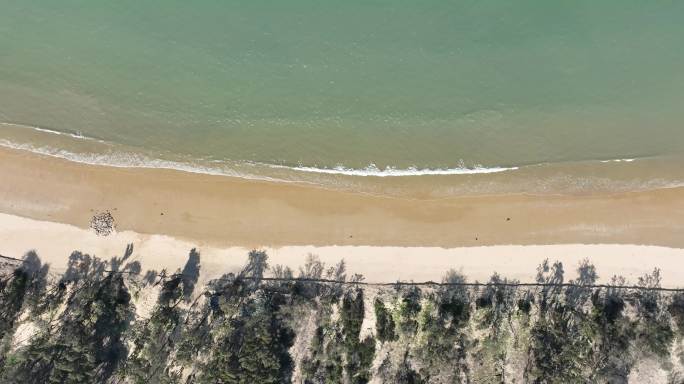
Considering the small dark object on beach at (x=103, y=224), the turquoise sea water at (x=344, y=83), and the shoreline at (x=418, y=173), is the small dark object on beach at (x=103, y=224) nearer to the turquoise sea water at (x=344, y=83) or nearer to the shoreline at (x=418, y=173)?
the shoreline at (x=418, y=173)

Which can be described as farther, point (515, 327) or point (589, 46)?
point (589, 46)

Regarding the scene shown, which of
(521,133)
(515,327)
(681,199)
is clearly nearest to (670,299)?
(681,199)

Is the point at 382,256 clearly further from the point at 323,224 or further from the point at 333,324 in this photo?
the point at 333,324

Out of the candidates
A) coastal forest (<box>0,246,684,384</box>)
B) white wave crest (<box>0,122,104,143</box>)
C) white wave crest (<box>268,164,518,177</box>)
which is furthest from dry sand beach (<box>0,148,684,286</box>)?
white wave crest (<box>0,122,104,143</box>)

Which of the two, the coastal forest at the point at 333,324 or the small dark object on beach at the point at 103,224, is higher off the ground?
the small dark object on beach at the point at 103,224

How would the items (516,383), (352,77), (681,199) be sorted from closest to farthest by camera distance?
(516,383), (681,199), (352,77)

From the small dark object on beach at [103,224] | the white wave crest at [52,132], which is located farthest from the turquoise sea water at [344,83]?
the small dark object on beach at [103,224]

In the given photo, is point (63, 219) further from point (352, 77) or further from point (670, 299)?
point (670, 299)

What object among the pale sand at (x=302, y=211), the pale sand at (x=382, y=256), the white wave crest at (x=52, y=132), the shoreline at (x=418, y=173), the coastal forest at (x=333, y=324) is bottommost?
the coastal forest at (x=333, y=324)
